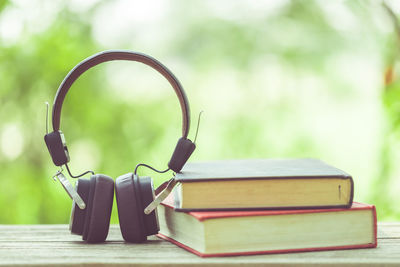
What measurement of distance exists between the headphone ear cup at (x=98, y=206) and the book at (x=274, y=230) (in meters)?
0.10

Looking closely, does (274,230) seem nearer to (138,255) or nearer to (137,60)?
(138,255)

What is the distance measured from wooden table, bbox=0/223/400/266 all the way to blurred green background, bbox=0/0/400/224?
1.42 metres

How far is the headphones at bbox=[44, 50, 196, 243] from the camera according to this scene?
76cm

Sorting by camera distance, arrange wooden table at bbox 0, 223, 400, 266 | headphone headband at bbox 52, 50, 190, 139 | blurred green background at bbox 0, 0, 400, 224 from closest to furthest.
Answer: wooden table at bbox 0, 223, 400, 266, headphone headband at bbox 52, 50, 190, 139, blurred green background at bbox 0, 0, 400, 224

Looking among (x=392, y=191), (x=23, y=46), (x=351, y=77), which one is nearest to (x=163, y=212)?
(x=392, y=191)

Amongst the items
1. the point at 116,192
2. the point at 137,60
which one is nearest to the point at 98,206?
the point at 116,192

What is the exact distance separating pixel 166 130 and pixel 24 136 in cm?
74

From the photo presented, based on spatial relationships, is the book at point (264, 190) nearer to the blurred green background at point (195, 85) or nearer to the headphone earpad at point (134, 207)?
the headphone earpad at point (134, 207)

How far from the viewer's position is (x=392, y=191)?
185cm

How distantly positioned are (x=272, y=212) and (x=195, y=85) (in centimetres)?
217

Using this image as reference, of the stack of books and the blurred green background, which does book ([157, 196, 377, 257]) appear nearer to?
the stack of books

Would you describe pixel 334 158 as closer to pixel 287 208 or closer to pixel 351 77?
pixel 351 77

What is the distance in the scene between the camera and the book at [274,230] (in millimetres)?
698

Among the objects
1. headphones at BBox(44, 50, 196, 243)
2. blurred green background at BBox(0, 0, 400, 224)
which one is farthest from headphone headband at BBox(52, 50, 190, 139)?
blurred green background at BBox(0, 0, 400, 224)
